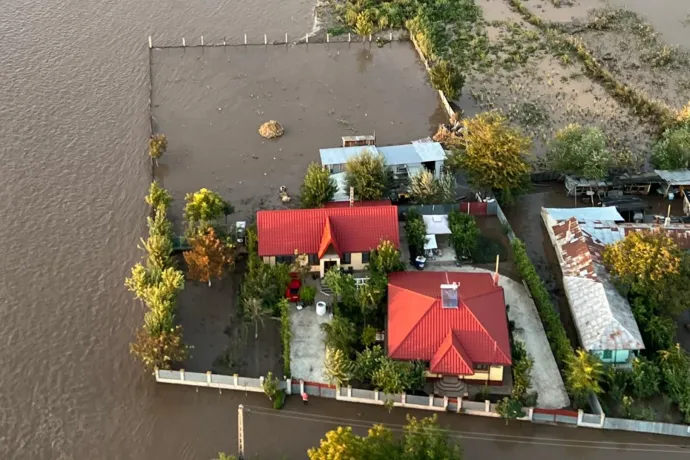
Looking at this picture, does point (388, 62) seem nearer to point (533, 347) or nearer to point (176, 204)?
point (176, 204)

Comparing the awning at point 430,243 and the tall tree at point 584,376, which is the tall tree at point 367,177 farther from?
the tall tree at point 584,376

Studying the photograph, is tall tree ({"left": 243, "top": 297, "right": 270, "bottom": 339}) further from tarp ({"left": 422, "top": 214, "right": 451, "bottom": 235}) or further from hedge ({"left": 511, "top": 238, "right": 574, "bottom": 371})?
hedge ({"left": 511, "top": 238, "right": 574, "bottom": 371})

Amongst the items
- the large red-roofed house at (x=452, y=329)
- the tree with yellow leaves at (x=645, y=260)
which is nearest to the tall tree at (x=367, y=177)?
the large red-roofed house at (x=452, y=329)

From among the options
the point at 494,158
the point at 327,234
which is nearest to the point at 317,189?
the point at 327,234

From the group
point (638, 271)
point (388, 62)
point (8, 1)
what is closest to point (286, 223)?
point (638, 271)

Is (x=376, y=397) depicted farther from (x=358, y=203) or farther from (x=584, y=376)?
(x=358, y=203)

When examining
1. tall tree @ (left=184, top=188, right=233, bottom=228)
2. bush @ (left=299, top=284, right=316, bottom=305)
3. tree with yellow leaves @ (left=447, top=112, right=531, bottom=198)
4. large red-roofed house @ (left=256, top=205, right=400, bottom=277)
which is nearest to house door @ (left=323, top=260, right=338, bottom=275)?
large red-roofed house @ (left=256, top=205, right=400, bottom=277)
